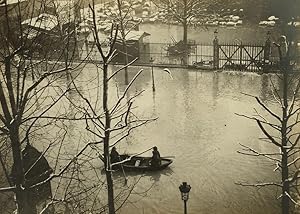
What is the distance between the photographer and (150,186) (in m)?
15.9

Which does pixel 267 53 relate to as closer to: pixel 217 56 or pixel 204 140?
pixel 217 56

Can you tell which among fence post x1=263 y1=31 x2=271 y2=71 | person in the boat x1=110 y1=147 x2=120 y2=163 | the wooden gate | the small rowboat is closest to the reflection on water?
the small rowboat

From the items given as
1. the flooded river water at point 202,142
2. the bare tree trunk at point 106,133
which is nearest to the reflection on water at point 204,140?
the flooded river water at point 202,142

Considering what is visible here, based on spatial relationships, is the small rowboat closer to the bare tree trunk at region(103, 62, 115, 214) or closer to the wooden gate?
the bare tree trunk at region(103, 62, 115, 214)

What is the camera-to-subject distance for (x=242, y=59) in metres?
28.9

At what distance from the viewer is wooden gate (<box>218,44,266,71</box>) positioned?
27859mm

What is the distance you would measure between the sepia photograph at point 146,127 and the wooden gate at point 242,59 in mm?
102

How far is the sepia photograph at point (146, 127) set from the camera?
9367 mm

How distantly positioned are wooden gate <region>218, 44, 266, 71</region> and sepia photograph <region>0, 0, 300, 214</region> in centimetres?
10

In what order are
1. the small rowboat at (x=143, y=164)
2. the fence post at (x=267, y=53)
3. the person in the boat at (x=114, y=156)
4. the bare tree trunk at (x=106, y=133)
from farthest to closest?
the fence post at (x=267, y=53) → the small rowboat at (x=143, y=164) → the person in the boat at (x=114, y=156) → the bare tree trunk at (x=106, y=133)

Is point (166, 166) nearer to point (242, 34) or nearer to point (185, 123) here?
point (185, 123)

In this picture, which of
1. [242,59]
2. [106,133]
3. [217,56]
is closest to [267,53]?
[242,59]

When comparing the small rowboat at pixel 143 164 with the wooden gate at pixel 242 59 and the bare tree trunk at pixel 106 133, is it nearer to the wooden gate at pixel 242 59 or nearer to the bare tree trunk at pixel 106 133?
the bare tree trunk at pixel 106 133

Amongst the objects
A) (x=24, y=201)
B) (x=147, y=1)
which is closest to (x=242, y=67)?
(x=24, y=201)
